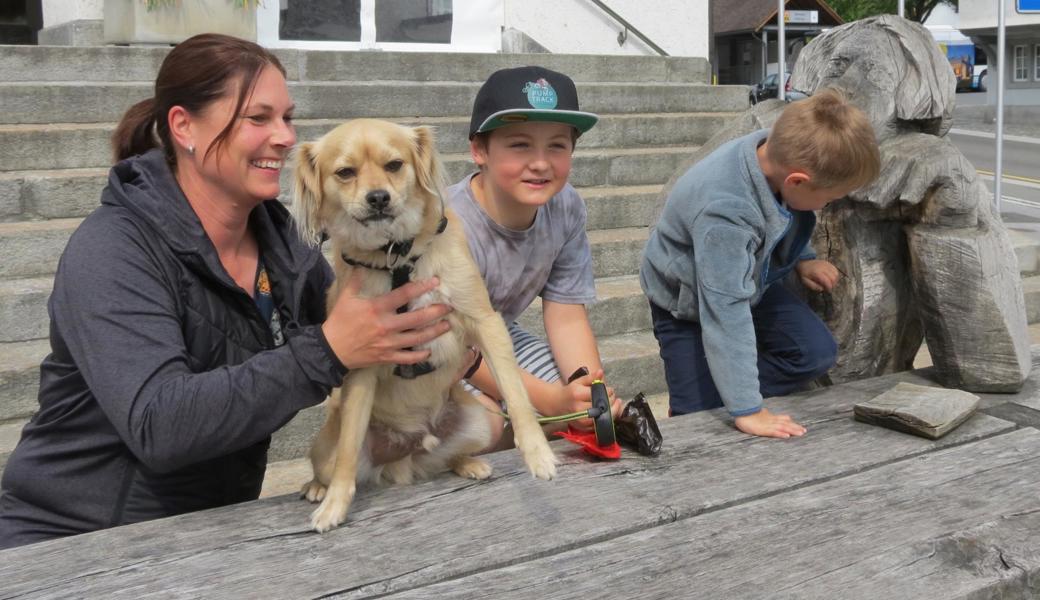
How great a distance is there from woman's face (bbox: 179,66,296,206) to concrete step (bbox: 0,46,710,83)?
4.44 m

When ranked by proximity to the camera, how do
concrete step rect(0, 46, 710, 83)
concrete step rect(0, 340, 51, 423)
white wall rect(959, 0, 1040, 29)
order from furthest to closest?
white wall rect(959, 0, 1040, 29), concrete step rect(0, 46, 710, 83), concrete step rect(0, 340, 51, 423)

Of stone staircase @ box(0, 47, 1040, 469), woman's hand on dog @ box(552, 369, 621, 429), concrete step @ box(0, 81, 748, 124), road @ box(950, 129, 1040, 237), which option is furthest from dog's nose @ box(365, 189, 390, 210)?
road @ box(950, 129, 1040, 237)

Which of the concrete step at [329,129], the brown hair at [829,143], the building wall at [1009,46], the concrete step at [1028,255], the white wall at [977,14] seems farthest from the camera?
the white wall at [977,14]

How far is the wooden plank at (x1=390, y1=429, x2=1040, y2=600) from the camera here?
150 centimetres

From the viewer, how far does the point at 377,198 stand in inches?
74.3

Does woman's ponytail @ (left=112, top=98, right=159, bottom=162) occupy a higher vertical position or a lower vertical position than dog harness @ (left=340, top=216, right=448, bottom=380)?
higher

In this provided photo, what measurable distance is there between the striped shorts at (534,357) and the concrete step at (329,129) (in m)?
2.89

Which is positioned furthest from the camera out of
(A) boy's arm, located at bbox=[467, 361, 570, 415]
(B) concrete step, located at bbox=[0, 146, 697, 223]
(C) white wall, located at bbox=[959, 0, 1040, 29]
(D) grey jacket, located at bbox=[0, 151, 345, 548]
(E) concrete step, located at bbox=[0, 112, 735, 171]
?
(C) white wall, located at bbox=[959, 0, 1040, 29]

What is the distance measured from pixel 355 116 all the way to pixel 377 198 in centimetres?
448

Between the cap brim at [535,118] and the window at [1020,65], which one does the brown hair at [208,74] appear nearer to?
the cap brim at [535,118]

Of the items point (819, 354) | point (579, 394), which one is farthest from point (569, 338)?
point (819, 354)

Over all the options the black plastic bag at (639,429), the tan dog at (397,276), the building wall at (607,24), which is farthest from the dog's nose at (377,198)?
the building wall at (607,24)

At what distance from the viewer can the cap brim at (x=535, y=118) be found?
7.73 ft

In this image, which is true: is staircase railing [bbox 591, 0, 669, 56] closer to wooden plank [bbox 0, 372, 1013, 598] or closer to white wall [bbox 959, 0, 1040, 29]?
wooden plank [bbox 0, 372, 1013, 598]
